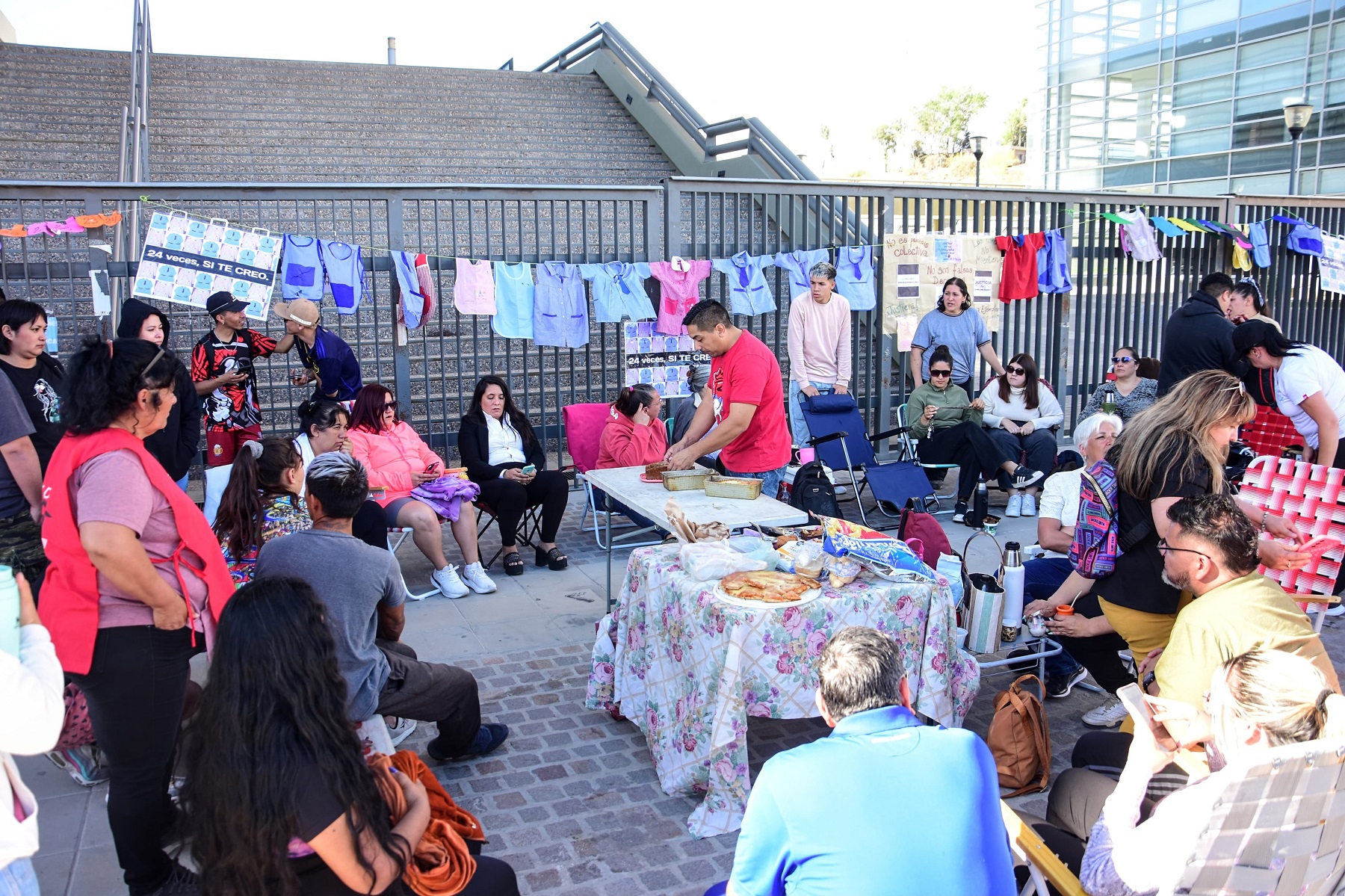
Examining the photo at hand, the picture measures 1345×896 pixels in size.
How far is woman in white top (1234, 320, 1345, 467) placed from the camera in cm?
547

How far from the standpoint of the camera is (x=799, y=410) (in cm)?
837

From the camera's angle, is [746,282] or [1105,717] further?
[746,282]

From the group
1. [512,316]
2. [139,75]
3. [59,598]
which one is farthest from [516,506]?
[139,75]

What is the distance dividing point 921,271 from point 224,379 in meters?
6.36

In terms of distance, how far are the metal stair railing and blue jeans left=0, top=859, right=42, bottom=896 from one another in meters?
9.54

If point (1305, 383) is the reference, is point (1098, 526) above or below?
below

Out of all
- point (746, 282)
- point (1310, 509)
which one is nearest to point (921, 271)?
point (746, 282)

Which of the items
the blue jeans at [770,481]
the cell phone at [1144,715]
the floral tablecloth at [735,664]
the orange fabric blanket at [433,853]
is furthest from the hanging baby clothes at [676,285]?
the cell phone at [1144,715]

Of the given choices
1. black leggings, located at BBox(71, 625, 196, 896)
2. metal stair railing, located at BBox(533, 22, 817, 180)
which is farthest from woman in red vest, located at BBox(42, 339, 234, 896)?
metal stair railing, located at BBox(533, 22, 817, 180)

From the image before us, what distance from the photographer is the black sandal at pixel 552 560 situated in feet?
21.8

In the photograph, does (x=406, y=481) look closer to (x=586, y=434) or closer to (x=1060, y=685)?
(x=586, y=434)

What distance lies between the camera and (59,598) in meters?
2.88

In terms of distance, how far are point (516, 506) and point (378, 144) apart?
24.1 feet

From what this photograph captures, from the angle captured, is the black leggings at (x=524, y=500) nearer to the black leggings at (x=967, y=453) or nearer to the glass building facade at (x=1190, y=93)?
the black leggings at (x=967, y=453)
